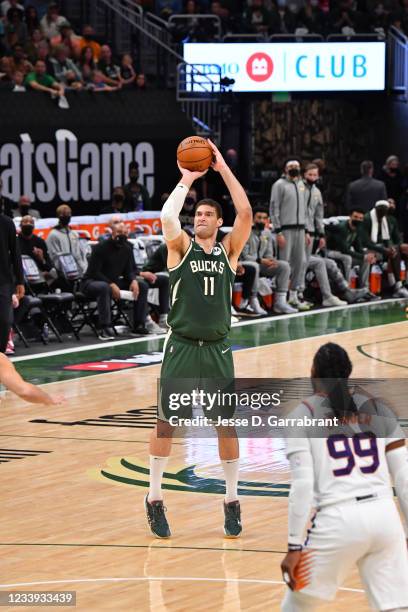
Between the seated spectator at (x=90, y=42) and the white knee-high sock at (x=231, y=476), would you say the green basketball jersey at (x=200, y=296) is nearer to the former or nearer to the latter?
the white knee-high sock at (x=231, y=476)

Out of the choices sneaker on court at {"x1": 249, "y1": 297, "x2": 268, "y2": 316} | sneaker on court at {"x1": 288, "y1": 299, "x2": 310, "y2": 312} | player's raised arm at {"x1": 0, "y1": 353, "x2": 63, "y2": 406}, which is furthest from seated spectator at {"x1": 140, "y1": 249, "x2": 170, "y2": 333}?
player's raised arm at {"x1": 0, "y1": 353, "x2": 63, "y2": 406}

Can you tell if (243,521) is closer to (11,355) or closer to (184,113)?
(11,355)

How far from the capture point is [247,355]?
52.7 ft

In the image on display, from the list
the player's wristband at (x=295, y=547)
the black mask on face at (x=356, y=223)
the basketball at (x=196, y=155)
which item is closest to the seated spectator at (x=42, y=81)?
the black mask on face at (x=356, y=223)

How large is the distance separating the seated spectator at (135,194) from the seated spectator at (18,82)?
205cm

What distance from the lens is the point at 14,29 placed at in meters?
23.0

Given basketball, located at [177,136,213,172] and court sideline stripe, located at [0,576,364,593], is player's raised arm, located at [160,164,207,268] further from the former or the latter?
court sideline stripe, located at [0,576,364,593]

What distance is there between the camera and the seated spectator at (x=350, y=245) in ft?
71.1

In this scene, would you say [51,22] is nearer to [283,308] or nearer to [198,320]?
[283,308]

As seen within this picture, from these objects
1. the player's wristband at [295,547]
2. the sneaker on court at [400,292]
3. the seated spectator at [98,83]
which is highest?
the seated spectator at [98,83]

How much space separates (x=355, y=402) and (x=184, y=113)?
1995 cm

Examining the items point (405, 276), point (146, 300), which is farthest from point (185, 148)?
point (405, 276)

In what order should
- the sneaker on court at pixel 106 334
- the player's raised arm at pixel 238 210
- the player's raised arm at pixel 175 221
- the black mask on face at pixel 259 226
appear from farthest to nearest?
the black mask on face at pixel 259 226
the sneaker on court at pixel 106 334
the player's raised arm at pixel 238 210
the player's raised arm at pixel 175 221

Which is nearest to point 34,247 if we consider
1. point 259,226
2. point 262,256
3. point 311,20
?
point 259,226
